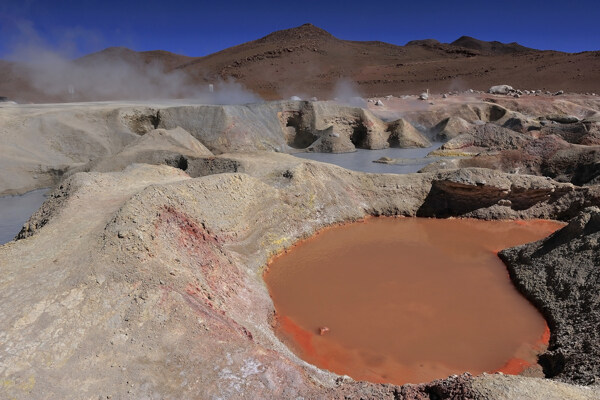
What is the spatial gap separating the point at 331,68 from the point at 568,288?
155ft

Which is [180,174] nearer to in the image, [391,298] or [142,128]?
[391,298]

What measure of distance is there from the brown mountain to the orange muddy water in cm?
3201

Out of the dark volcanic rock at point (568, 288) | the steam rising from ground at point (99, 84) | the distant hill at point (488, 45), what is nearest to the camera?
the dark volcanic rock at point (568, 288)

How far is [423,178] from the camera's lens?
1281cm

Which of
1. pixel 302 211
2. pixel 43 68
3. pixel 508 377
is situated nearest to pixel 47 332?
pixel 508 377

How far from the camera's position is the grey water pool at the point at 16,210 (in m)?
10.8

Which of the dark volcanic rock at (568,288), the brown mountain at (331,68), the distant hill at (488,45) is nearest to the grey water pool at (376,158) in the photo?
the dark volcanic rock at (568,288)

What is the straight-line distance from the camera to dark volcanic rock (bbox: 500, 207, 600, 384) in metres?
6.15

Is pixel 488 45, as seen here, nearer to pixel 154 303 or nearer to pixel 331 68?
pixel 331 68

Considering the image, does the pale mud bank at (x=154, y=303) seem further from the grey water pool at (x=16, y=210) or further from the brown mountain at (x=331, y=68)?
the brown mountain at (x=331, y=68)

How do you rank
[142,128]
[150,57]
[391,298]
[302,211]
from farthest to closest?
[150,57] → [142,128] → [302,211] → [391,298]

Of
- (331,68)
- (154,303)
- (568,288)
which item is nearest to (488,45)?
(331,68)

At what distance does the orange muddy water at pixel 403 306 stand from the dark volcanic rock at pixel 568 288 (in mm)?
266

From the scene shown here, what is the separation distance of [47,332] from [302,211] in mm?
7041
